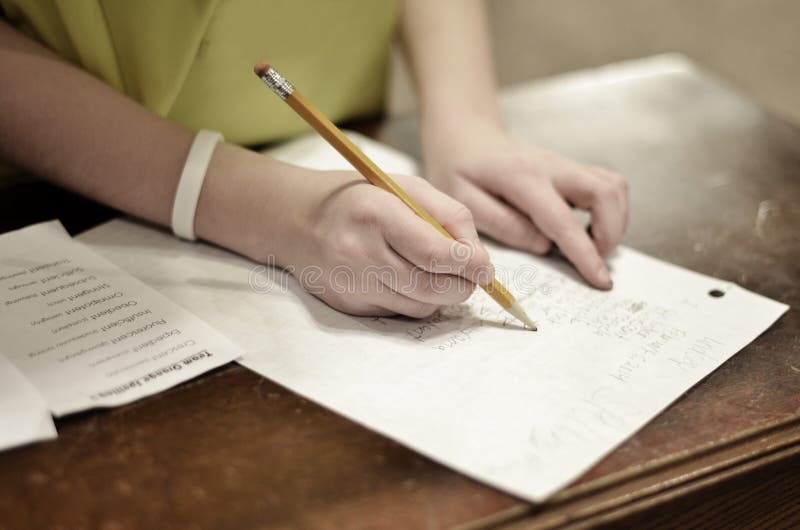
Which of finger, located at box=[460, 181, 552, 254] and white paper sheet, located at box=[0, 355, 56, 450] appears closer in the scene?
white paper sheet, located at box=[0, 355, 56, 450]

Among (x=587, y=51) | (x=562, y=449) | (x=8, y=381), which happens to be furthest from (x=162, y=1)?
(x=587, y=51)

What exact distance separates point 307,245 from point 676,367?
27cm

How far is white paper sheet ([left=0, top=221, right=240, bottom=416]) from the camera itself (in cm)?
49

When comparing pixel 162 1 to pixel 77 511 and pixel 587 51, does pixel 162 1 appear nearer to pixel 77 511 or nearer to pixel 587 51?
pixel 77 511

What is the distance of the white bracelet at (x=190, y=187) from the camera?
0.62 metres

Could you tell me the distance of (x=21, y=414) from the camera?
1.50 feet

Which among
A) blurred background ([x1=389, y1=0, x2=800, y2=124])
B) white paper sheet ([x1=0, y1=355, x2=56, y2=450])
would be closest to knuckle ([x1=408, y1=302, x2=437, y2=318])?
white paper sheet ([x1=0, y1=355, x2=56, y2=450])

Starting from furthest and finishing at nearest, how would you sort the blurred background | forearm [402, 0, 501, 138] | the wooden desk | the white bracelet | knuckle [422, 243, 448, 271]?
the blurred background → forearm [402, 0, 501, 138] → the white bracelet → knuckle [422, 243, 448, 271] → the wooden desk

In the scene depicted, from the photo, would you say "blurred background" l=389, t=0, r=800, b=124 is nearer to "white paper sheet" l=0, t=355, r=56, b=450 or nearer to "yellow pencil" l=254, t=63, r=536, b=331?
Answer: "yellow pencil" l=254, t=63, r=536, b=331

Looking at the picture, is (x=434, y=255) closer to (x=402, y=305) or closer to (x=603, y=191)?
(x=402, y=305)

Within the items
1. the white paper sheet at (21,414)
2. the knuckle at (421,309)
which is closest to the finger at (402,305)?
the knuckle at (421,309)

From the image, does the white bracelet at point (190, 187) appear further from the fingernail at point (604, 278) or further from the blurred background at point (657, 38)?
the blurred background at point (657, 38)

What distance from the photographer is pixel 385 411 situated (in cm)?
48

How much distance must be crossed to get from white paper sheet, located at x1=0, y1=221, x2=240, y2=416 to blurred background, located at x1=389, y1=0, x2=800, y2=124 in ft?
5.46
